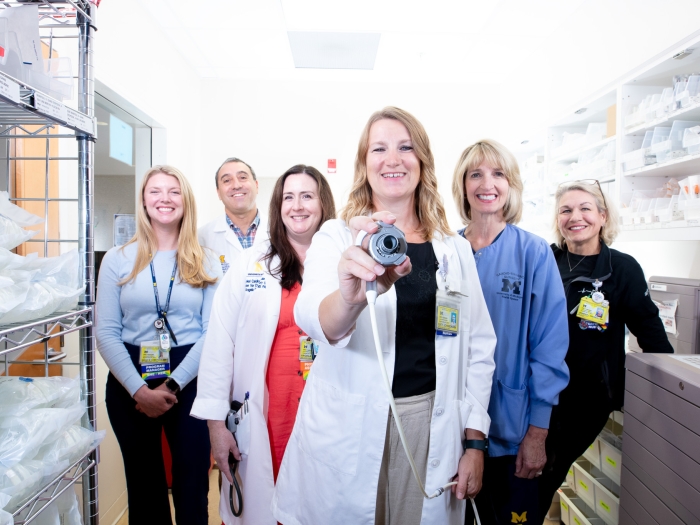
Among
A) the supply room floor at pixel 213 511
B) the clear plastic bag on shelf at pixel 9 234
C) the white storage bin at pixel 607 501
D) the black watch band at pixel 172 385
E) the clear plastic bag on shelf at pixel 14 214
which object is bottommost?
the supply room floor at pixel 213 511

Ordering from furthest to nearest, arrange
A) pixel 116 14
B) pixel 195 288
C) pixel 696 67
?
pixel 116 14 < pixel 696 67 < pixel 195 288

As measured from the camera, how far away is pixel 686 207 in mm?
1948

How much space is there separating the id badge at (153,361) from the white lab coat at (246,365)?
0.34 meters

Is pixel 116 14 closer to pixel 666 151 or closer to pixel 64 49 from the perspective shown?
pixel 64 49

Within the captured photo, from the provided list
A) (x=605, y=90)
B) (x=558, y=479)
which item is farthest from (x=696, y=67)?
(x=558, y=479)

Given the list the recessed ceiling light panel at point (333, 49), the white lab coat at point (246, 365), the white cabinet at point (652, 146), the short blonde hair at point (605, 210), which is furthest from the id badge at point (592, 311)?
the recessed ceiling light panel at point (333, 49)

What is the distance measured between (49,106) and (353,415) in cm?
90

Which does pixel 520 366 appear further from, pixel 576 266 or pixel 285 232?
pixel 285 232

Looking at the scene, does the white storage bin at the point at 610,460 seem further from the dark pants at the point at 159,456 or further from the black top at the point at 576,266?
the dark pants at the point at 159,456

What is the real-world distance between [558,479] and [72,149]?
8.53ft

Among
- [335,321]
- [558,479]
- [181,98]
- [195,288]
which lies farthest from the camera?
[181,98]

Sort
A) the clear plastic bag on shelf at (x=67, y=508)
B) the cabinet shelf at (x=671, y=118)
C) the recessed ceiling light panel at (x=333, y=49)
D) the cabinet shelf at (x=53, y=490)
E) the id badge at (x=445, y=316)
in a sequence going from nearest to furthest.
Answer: the cabinet shelf at (x=53, y=490), the clear plastic bag on shelf at (x=67, y=508), the id badge at (x=445, y=316), the cabinet shelf at (x=671, y=118), the recessed ceiling light panel at (x=333, y=49)

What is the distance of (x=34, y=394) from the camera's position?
0.87m

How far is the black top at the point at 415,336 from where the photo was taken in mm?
1035
